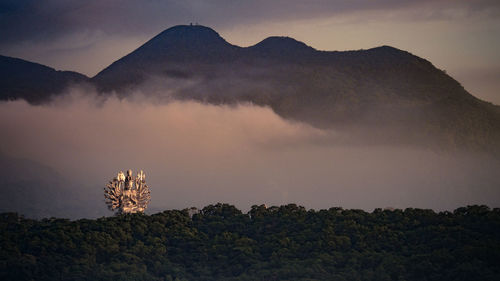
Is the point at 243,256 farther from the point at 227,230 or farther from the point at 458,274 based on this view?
the point at 458,274

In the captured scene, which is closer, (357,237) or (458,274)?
(458,274)

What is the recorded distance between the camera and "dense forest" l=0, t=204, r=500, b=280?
86062mm

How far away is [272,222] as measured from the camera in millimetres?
101500

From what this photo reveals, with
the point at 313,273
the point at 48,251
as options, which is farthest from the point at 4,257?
the point at 313,273

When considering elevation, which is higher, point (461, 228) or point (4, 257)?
point (461, 228)

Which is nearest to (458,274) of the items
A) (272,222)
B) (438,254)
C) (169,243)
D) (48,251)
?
(438,254)

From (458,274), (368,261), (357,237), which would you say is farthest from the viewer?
(357,237)

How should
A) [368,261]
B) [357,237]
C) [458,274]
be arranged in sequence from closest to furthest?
[458,274]
[368,261]
[357,237]

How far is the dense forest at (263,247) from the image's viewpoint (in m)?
86.1

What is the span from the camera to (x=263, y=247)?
95.0 metres

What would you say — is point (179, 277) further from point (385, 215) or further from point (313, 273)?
point (385, 215)

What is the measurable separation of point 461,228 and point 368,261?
11127 mm

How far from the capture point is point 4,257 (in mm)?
89875

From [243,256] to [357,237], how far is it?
12.9m
